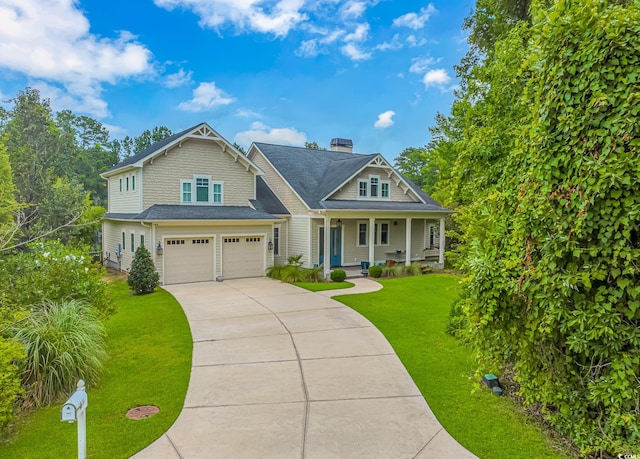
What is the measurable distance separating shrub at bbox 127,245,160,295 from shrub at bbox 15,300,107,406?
7.30 metres

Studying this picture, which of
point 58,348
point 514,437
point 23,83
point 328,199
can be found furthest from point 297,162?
point 23,83

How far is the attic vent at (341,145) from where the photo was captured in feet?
89.1

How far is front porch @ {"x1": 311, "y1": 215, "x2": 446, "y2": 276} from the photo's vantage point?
19.2m

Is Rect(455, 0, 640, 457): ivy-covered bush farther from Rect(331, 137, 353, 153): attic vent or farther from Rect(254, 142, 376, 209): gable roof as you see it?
Rect(331, 137, 353, 153): attic vent

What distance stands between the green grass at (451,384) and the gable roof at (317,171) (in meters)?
8.07

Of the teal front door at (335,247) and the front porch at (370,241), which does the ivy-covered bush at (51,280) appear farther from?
the teal front door at (335,247)

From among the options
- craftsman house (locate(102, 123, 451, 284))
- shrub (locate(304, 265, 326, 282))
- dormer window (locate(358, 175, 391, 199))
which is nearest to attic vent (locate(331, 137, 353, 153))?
craftsman house (locate(102, 123, 451, 284))

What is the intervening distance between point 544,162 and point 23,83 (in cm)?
3517

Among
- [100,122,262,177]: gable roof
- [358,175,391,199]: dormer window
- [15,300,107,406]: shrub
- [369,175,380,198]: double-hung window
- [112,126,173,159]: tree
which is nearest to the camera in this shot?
[15,300,107,406]: shrub

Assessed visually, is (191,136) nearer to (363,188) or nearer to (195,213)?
(195,213)

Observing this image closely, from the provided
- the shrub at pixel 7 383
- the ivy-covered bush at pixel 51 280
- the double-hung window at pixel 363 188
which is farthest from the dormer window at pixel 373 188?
the shrub at pixel 7 383

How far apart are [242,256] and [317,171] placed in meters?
7.58

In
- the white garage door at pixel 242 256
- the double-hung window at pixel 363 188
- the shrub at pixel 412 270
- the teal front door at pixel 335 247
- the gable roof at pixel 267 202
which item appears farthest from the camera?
the double-hung window at pixel 363 188

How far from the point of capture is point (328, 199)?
19.3m
